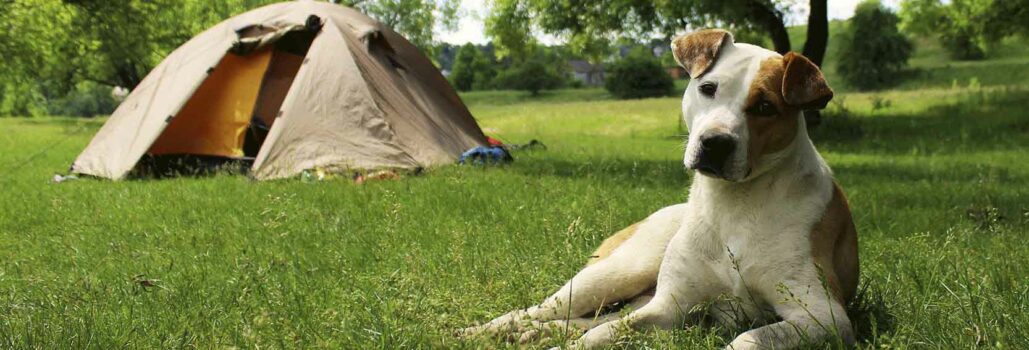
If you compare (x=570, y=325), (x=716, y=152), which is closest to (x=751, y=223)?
(x=716, y=152)

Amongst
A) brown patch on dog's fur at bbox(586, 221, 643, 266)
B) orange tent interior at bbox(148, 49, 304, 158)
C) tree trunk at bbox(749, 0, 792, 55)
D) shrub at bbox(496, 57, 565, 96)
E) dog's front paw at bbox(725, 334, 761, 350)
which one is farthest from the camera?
shrub at bbox(496, 57, 565, 96)

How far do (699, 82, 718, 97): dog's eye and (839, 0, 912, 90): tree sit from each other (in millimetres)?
55209

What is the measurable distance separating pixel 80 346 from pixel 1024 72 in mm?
47278

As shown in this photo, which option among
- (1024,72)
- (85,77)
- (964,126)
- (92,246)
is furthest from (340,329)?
(1024,72)

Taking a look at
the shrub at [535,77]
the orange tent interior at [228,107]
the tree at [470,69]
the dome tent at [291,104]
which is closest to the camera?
the dome tent at [291,104]

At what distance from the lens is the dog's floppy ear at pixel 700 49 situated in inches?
103

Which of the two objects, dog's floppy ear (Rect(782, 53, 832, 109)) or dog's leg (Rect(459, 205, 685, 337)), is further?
dog's leg (Rect(459, 205, 685, 337))

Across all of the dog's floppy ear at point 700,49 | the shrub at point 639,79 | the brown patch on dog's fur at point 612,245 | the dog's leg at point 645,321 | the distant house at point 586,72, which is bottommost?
the distant house at point 586,72

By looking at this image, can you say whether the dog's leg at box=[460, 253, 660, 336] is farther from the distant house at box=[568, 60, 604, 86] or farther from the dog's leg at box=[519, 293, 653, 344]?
the distant house at box=[568, 60, 604, 86]

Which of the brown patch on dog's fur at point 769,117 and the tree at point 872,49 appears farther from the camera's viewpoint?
the tree at point 872,49

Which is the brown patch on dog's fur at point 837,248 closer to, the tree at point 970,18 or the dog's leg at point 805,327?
the dog's leg at point 805,327

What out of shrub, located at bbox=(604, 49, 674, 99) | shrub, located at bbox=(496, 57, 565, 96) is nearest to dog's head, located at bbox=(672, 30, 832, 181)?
shrub, located at bbox=(604, 49, 674, 99)

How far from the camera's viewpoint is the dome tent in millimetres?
8648

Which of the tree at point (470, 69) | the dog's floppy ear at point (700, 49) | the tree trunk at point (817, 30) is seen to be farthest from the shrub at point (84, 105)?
the dog's floppy ear at point (700, 49)
